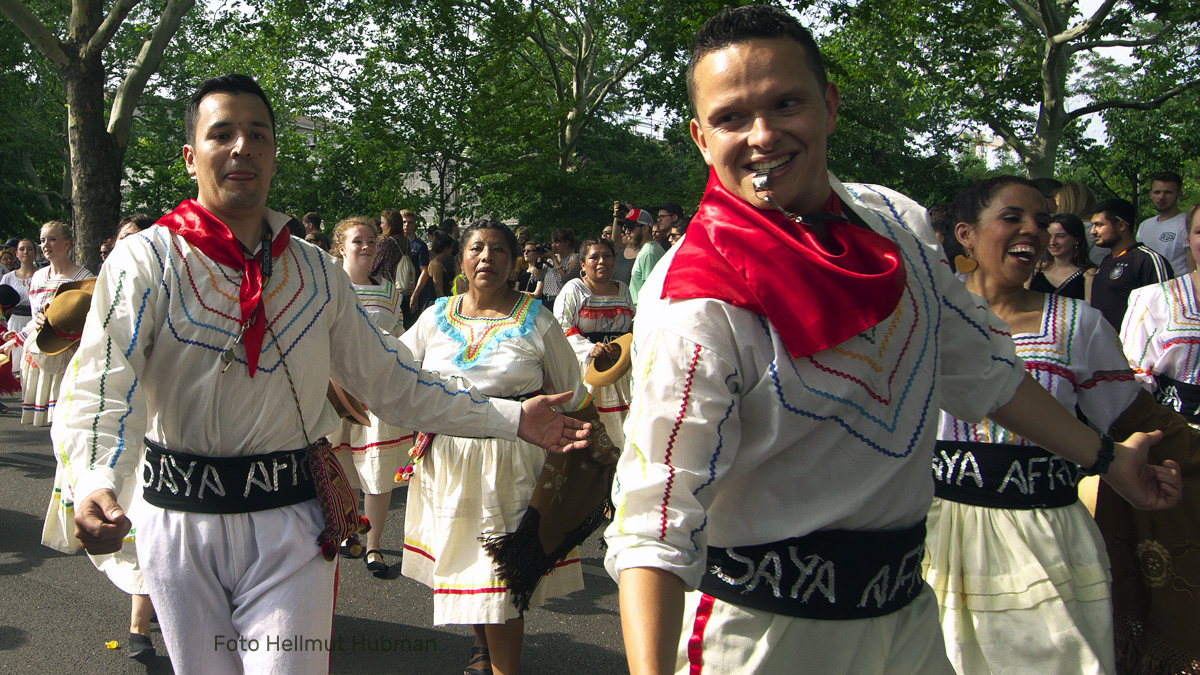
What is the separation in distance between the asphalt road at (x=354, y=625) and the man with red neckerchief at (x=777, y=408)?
272cm

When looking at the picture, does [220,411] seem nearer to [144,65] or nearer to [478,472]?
[478,472]

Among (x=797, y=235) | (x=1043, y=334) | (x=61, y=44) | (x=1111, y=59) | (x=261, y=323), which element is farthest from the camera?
(x=1111, y=59)

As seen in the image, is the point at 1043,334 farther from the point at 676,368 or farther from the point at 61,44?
the point at 61,44

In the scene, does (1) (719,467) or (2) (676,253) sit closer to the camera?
(1) (719,467)

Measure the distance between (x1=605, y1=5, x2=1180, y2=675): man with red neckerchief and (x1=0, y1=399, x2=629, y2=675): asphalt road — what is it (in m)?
2.72

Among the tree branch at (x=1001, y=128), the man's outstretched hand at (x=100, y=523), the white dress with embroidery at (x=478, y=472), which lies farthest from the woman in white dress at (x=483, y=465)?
the tree branch at (x=1001, y=128)

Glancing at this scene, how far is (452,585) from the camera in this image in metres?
4.16

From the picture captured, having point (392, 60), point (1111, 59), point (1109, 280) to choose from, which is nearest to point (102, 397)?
point (1109, 280)

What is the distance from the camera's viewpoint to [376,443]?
18.7 feet

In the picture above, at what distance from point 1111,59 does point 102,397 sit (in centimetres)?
3572

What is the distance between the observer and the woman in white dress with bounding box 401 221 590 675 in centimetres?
410

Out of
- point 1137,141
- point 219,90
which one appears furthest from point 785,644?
point 1137,141

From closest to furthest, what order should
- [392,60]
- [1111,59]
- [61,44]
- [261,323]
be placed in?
[261,323] → [61,44] → [392,60] → [1111,59]

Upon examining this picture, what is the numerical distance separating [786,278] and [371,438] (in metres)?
4.63
